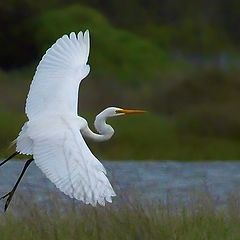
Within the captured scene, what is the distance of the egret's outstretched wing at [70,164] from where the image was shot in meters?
7.60

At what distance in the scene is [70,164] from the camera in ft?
26.1

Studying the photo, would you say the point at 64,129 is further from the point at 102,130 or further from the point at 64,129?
the point at 102,130

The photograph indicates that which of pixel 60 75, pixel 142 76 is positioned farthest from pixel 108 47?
pixel 60 75

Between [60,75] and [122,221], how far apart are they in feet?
6.71

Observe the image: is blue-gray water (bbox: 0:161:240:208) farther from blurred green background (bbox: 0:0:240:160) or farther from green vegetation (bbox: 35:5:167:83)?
green vegetation (bbox: 35:5:167:83)

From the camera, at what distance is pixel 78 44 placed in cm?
977

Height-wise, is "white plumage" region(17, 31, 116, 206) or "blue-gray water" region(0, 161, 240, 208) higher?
"white plumage" region(17, 31, 116, 206)

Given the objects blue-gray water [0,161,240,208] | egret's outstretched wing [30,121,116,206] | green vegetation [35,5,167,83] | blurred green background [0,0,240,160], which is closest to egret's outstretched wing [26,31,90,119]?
blue-gray water [0,161,240,208]

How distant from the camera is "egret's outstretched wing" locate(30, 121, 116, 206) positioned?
7.60 m

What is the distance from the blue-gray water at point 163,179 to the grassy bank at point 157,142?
2.85 ft

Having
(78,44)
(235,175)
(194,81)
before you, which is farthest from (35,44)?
(78,44)

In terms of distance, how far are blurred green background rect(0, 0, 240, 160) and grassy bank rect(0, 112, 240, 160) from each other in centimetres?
1

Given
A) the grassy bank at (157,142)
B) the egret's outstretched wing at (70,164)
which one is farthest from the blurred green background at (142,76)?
the egret's outstretched wing at (70,164)

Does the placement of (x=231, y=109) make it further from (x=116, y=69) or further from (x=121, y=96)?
(x=116, y=69)
